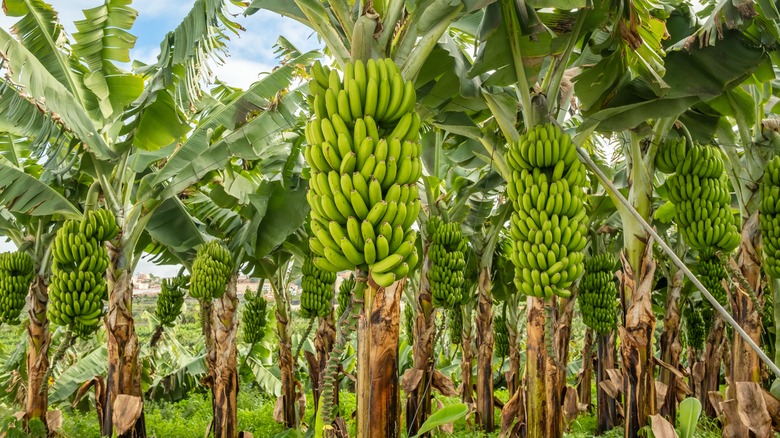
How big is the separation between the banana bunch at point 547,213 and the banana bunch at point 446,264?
1531 mm

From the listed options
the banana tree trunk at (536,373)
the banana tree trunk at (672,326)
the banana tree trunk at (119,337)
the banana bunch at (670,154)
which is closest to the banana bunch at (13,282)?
the banana tree trunk at (119,337)

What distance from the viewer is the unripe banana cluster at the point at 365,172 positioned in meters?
1.77

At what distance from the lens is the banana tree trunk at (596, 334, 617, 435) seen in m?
6.28

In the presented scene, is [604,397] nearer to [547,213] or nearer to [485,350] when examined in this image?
[485,350]

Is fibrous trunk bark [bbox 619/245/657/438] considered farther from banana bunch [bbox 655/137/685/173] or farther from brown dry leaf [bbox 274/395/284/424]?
brown dry leaf [bbox 274/395/284/424]

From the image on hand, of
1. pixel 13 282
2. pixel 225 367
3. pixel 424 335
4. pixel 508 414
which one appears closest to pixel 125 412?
pixel 225 367

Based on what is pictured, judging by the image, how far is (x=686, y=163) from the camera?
11.0 ft

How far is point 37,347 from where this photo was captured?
16.6ft

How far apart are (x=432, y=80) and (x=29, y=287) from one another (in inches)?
185

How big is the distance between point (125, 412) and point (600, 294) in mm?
4694

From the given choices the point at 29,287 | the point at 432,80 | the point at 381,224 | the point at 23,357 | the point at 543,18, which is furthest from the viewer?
the point at 23,357

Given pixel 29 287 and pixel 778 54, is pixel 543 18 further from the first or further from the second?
pixel 29 287

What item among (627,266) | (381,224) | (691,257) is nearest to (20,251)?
(381,224)

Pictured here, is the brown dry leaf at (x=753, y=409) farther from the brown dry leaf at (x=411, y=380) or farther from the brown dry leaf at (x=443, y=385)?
the brown dry leaf at (x=411, y=380)
